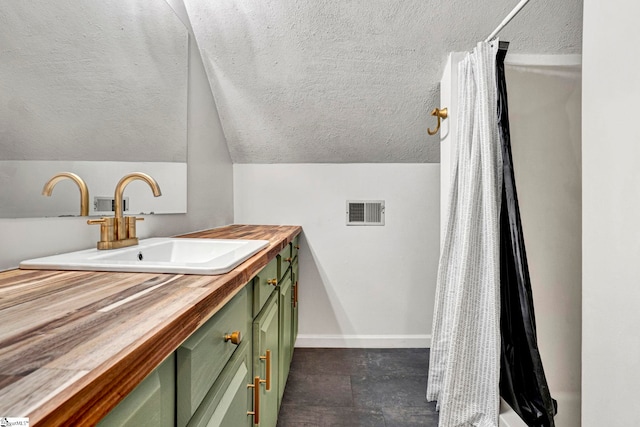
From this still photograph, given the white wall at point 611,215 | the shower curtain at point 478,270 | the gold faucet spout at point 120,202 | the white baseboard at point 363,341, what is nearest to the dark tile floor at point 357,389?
the white baseboard at point 363,341

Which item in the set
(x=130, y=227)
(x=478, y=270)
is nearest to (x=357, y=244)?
(x=478, y=270)

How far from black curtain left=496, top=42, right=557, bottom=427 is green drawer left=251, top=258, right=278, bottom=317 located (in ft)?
3.01

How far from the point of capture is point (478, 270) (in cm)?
150

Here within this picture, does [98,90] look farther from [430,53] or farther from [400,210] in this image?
[400,210]

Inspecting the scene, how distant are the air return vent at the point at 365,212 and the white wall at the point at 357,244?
1.3 inches

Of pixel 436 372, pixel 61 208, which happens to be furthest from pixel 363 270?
pixel 61 208

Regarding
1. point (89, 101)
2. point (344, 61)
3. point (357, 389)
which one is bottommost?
point (357, 389)

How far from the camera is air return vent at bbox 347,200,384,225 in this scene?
2.44m

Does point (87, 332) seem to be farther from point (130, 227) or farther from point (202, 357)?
point (130, 227)

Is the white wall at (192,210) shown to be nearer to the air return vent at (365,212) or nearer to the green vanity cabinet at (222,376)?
the green vanity cabinet at (222,376)

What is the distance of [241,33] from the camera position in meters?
1.86

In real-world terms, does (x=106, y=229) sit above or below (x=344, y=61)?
below

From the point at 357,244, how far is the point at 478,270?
103 centimetres

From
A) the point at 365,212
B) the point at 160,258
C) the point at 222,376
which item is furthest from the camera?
the point at 365,212
